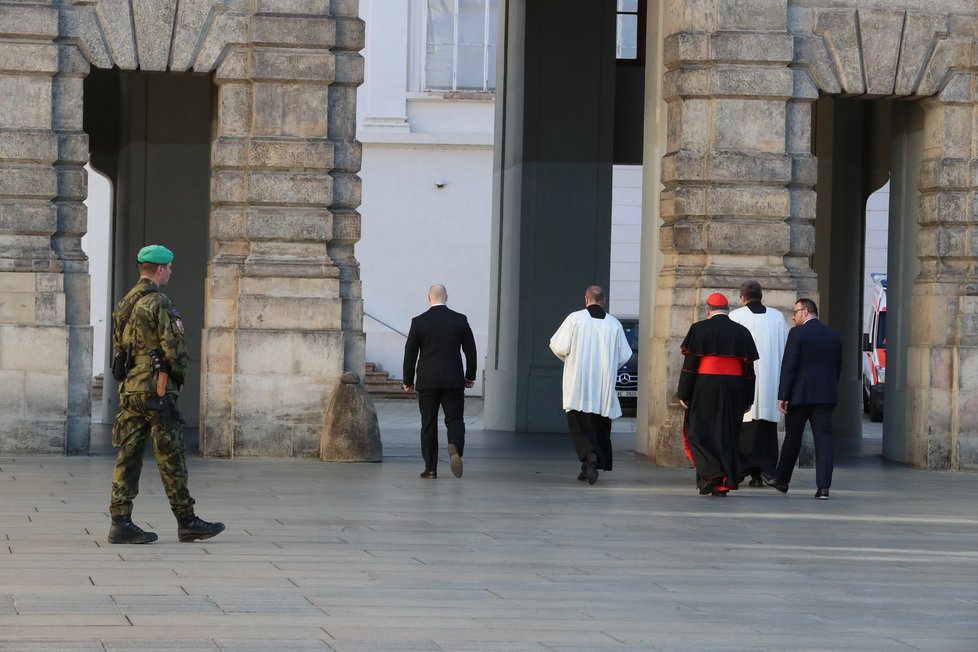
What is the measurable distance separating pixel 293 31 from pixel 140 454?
683 cm

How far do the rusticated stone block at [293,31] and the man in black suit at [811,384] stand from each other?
16.7ft

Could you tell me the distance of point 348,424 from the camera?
623 inches

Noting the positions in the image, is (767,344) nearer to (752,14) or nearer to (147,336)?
(752,14)

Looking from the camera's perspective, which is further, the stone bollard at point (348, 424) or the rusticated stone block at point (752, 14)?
the rusticated stone block at point (752, 14)

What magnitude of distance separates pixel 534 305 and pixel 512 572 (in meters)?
12.7

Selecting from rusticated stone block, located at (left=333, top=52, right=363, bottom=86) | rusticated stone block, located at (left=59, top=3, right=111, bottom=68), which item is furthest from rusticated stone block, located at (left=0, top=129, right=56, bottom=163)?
rusticated stone block, located at (left=333, top=52, right=363, bottom=86)

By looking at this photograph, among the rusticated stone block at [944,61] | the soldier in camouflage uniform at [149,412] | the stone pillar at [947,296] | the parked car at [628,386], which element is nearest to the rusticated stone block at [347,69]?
the rusticated stone block at [944,61]

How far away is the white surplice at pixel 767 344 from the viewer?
15.0 metres

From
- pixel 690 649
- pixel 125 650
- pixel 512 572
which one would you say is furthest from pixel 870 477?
pixel 125 650

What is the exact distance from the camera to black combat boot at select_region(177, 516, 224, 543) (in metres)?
10.1

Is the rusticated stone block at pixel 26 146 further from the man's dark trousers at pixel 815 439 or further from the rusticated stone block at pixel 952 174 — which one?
the rusticated stone block at pixel 952 174

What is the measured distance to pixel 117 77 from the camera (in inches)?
832

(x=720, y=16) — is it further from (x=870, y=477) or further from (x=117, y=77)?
(x=117, y=77)

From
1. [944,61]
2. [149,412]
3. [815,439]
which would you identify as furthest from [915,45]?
[149,412]
